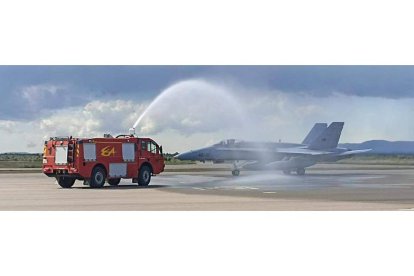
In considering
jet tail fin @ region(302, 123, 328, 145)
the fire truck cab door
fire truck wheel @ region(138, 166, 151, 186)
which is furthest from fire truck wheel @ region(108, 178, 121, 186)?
jet tail fin @ region(302, 123, 328, 145)

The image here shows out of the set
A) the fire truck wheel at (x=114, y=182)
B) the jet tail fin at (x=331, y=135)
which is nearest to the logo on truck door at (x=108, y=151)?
the fire truck wheel at (x=114, y=182)

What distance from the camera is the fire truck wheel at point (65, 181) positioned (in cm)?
3259

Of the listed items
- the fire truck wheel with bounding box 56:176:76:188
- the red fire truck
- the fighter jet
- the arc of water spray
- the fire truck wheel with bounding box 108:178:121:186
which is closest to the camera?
the arc of water spray

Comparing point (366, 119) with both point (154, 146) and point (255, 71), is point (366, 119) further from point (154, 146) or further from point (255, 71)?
point (154, 146)

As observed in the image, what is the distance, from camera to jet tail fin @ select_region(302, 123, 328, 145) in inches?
1147

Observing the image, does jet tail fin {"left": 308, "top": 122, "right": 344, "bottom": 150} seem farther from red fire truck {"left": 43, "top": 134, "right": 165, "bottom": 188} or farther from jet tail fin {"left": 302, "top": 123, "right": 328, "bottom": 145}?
red fire truck {"left": 43, "top": 134, "right": 165, "bottom": 188}

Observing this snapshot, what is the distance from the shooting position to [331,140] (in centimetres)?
2841

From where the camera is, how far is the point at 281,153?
107ft

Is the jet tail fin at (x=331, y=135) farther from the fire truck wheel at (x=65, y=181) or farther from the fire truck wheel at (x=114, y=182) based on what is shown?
the fire truck wheel at (x=65, y=181)

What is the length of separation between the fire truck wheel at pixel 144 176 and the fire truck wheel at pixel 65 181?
9.63 ft

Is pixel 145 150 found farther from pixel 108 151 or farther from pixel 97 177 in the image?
pixel 97 177

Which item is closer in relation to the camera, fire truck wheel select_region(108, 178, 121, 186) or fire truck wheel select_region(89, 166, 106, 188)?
fire truck wheel select_region(89, 166, 106, 188)

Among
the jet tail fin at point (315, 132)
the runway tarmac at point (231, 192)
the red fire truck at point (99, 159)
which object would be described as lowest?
the runway tarmac at point (231, 192)

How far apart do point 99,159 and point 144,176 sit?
2.72 metres
